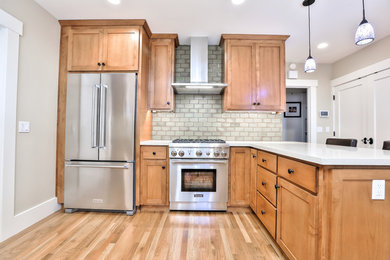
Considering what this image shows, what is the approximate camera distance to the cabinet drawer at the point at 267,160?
183 cm

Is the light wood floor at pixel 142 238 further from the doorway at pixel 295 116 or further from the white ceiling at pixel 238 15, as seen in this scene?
the doorway at pixel 295 116

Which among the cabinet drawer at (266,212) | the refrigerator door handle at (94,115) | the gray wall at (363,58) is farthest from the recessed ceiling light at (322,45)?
the refrigerator door handle at (94,115)

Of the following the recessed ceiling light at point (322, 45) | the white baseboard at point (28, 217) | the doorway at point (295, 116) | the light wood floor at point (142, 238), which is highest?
the recessed ceiling light at point (322, 45)

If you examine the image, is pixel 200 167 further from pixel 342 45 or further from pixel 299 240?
pixel 342 45

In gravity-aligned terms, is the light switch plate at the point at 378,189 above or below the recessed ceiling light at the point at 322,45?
below

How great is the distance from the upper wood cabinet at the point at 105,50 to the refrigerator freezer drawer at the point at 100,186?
1.30m

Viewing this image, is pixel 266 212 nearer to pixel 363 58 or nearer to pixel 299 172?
pixel 299 172

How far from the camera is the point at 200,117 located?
10.9 ft

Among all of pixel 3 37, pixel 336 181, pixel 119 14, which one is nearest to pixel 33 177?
pixel 3 37

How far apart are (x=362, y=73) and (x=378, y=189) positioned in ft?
10.5

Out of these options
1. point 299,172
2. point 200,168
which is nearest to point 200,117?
point 200,168

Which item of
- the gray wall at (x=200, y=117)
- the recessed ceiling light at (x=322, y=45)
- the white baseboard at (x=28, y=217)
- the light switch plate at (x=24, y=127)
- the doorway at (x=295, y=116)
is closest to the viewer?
the white baseboard at (x=28, y=217)

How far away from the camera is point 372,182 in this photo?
112 centimetres

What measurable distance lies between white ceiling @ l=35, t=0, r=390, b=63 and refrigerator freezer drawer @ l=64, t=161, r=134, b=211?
193 centimetres
